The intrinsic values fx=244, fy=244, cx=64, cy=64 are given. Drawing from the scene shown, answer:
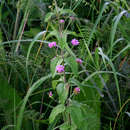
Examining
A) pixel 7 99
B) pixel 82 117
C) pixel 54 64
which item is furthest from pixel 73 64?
pixel 7 99

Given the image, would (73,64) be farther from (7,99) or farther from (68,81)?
(7,99)

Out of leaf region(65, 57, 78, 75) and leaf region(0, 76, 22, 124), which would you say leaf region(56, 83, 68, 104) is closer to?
leaf region(65, 57, 78, 75)

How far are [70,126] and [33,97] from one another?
451 millimetres

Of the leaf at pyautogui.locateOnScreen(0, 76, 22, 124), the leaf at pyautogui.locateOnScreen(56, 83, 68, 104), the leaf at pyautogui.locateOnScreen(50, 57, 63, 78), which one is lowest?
the leaf at pyautogui.locateOnScreen(0, 76, 22, 124)

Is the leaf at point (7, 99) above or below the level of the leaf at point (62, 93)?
below

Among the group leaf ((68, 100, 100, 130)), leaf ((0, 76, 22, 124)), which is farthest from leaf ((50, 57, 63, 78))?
leaf ((0, 76, 22, 124))

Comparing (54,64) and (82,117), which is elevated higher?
(54,64)

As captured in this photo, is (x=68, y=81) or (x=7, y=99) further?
(x=7, y=99)

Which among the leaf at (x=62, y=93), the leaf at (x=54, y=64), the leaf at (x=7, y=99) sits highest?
the leaf at (x=54, y=64)

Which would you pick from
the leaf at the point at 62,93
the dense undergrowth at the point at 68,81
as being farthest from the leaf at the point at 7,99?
the leaf at the point at 62,93

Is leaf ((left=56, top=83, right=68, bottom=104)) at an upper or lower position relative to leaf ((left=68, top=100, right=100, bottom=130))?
upper

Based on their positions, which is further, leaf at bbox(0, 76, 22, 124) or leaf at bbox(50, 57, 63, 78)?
leaf at bbox(0, 76, 22, 124)

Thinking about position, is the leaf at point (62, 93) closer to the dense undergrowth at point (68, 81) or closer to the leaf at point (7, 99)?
the dense undergrowth at point (68, 81)

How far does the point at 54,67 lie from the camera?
2.84ft
